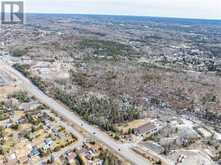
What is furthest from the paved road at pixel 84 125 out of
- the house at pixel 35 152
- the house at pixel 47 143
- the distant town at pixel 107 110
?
the house at pixel 35 152

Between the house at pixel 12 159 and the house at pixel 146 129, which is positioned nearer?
the house at pixel 12 159

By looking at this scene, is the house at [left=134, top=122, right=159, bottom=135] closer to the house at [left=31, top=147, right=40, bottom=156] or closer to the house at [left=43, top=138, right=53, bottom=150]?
the house at [left=43, top=138, right=53, bottom=150]

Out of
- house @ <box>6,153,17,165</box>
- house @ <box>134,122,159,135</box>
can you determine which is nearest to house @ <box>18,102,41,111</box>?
house @ <box>6,153,17,165</box>

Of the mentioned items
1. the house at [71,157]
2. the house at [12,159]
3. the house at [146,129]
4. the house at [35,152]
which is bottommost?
the house at [12,159]

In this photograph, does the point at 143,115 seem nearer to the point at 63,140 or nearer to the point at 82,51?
the point at 63,140

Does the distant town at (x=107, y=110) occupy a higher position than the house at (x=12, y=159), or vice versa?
the distant town at (x=107, y=110)

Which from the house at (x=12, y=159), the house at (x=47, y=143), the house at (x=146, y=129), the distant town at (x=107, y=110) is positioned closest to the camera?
the house at (x=12, y=159)

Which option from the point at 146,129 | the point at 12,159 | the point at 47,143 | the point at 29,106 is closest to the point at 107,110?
the point at 146,129

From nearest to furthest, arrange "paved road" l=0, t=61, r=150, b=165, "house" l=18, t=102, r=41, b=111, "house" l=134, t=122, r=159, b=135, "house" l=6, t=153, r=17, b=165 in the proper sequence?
1. "house" l=6, t=153, r=17, b=165
2. "paved road" l=0, t=61, r=150, b=165
3. "house" l=134, t=122, r=159, b=135
4. "house" l=18, t=102, r=41, b=111

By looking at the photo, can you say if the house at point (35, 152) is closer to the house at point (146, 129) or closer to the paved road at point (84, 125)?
the paved road at point (84, 125)
